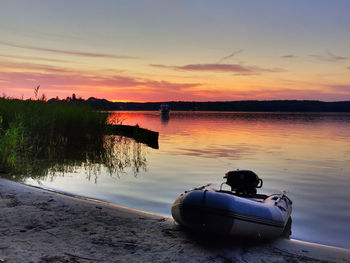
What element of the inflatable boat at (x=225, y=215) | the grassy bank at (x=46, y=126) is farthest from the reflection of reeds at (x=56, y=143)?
the inflatable boat at (x=225, y=215)

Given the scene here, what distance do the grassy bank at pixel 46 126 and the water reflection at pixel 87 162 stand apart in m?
0.26

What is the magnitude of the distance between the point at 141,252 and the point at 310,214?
641 centimetres

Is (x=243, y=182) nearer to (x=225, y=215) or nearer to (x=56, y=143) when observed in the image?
(x=225, y=215)

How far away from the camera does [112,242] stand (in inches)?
214

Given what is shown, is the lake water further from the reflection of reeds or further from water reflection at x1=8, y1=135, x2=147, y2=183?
the reflection of reeds

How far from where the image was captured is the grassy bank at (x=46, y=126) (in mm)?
14130

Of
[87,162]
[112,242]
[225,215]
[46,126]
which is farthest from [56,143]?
[225,215]

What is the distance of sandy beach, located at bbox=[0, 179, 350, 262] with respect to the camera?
4.89 meters

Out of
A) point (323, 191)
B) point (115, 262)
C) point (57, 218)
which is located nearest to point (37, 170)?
point (57, 218)

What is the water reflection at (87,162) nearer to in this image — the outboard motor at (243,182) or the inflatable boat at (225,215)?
the outboard motor at (243,182)

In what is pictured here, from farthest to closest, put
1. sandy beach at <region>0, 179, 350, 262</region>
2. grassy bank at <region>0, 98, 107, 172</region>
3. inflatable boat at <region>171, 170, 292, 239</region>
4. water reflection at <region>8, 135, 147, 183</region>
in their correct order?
grassy bank at <region>0, 98, 107, 172</region> → water reflection at <region>8, 135, 147, 183</region> → inflatable boat at <region>171, 170, 292, 239</region> → sandy beach at <region>0, 179, 350, 262</region>

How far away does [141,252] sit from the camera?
5109 millimetres

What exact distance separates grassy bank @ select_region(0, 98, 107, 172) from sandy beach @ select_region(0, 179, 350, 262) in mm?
6030

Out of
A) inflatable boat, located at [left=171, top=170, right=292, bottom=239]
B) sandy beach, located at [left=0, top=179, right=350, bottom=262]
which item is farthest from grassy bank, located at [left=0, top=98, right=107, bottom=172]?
inflatable boat, located at [left=171, top=170, right=292, bottom=239]
